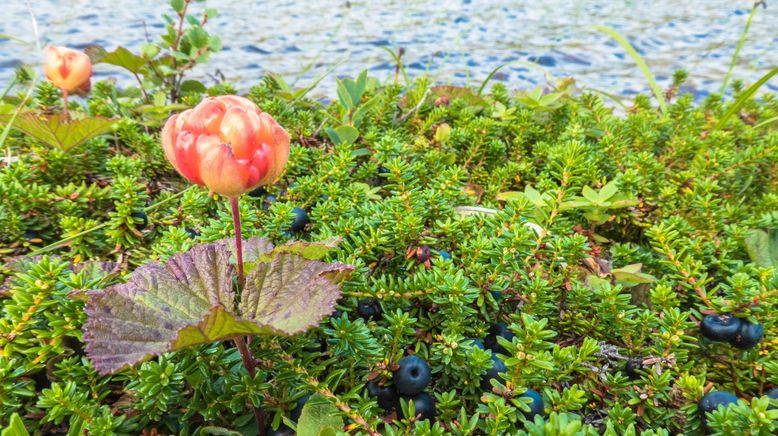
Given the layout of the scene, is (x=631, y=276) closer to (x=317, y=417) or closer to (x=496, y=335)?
(x=496, y=335)

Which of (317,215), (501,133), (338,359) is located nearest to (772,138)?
(501,133)

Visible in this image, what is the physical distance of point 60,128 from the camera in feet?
6.44

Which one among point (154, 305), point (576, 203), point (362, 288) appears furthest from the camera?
point (576, 203)

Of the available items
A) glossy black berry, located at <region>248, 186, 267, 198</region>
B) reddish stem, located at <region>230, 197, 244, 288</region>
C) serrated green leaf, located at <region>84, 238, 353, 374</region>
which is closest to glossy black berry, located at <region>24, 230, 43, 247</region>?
glossy black berry, located at <region>248, 186, 267, 198</region>

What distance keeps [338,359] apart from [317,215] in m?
0.57

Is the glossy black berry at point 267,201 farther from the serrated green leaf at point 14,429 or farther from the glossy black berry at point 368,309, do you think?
the serrated green leaf at point 14,429

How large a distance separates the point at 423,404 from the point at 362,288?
35 cm

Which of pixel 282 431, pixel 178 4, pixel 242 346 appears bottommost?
pixel 282 431

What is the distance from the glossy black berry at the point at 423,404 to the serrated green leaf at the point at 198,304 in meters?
0.36

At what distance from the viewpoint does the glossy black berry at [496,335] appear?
1451mm

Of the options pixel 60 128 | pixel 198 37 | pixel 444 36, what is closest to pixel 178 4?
pixel 198 37

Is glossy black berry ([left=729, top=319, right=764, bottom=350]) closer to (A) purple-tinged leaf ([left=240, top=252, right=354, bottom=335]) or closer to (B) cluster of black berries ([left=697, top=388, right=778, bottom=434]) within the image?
(B) cluster of black berries ([left=697, top=388, right=778, bottom=434])

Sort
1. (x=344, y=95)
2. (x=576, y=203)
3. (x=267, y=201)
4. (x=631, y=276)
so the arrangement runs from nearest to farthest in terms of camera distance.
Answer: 1. (x=631, y=276)
2. (x=576, y=203)
3. (x=267, y=201)
4. (x=344, y=95)

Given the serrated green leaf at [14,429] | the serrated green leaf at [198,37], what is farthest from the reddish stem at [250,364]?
the serrated green leaf at [198,37]
